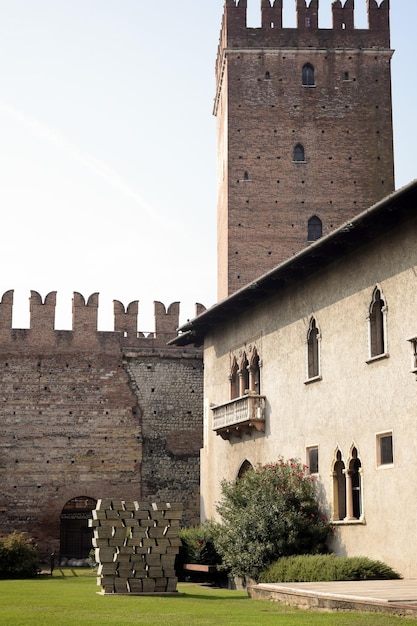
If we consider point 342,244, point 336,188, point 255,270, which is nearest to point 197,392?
point 255,270

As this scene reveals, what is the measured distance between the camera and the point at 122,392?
104 feet

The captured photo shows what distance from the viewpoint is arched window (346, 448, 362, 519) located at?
58.6 ft

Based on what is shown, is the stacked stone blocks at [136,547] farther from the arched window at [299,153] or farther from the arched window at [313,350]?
the arched window at [299,153]

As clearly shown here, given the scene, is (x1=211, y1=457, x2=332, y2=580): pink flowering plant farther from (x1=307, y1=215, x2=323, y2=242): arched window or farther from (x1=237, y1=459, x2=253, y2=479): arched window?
(x1=307, y1=215, x2=323, y2=242): arched window

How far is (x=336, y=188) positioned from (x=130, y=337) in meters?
8.70

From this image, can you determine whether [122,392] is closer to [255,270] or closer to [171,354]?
[171,354]

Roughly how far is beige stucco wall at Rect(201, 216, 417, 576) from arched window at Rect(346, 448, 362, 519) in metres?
0.19

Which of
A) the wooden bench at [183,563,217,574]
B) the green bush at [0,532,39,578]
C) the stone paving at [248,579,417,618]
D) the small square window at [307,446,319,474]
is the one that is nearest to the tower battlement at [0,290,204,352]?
the green bush at [0,532,39,578]

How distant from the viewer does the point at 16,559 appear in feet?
78.9

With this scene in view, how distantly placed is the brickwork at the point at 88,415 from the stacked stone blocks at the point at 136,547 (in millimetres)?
14624

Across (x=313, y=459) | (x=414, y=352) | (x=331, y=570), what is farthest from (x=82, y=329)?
(x=414, y=352)

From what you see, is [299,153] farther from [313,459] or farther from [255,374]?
[313,459]

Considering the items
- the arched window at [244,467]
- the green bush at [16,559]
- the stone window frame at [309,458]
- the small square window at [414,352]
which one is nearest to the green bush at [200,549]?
the arched window at [244,467]

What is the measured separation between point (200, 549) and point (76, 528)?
10287 mm
